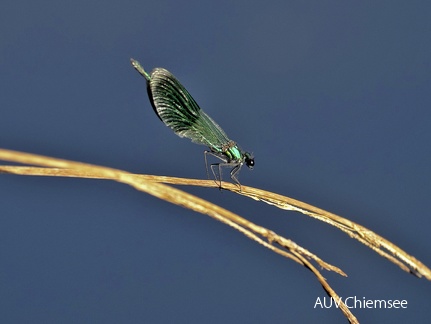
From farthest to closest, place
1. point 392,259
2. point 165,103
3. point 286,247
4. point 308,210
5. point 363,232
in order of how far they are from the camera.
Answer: point 165,103
point 308,210
point 363,232
point 392,259
point 286,247

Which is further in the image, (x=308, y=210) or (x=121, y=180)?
(x=308, y=210)

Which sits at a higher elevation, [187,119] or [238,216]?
[187,119]

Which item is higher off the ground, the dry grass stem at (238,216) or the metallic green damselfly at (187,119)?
the metallic green damselfly at (187,119)

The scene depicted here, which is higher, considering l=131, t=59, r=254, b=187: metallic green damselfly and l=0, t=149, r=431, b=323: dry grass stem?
l=131, t=59, r=254, b=187: metallic green damselfly

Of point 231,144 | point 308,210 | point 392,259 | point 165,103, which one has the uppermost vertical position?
point 231,144

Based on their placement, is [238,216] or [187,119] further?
[187,119]

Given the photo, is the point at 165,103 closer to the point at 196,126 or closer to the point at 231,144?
the point at 196,126

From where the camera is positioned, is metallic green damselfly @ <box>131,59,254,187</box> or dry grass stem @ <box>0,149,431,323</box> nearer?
dry grass stem @ <box>0,149,431,323</box>

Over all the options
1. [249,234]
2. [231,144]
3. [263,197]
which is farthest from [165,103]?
[249,234]
